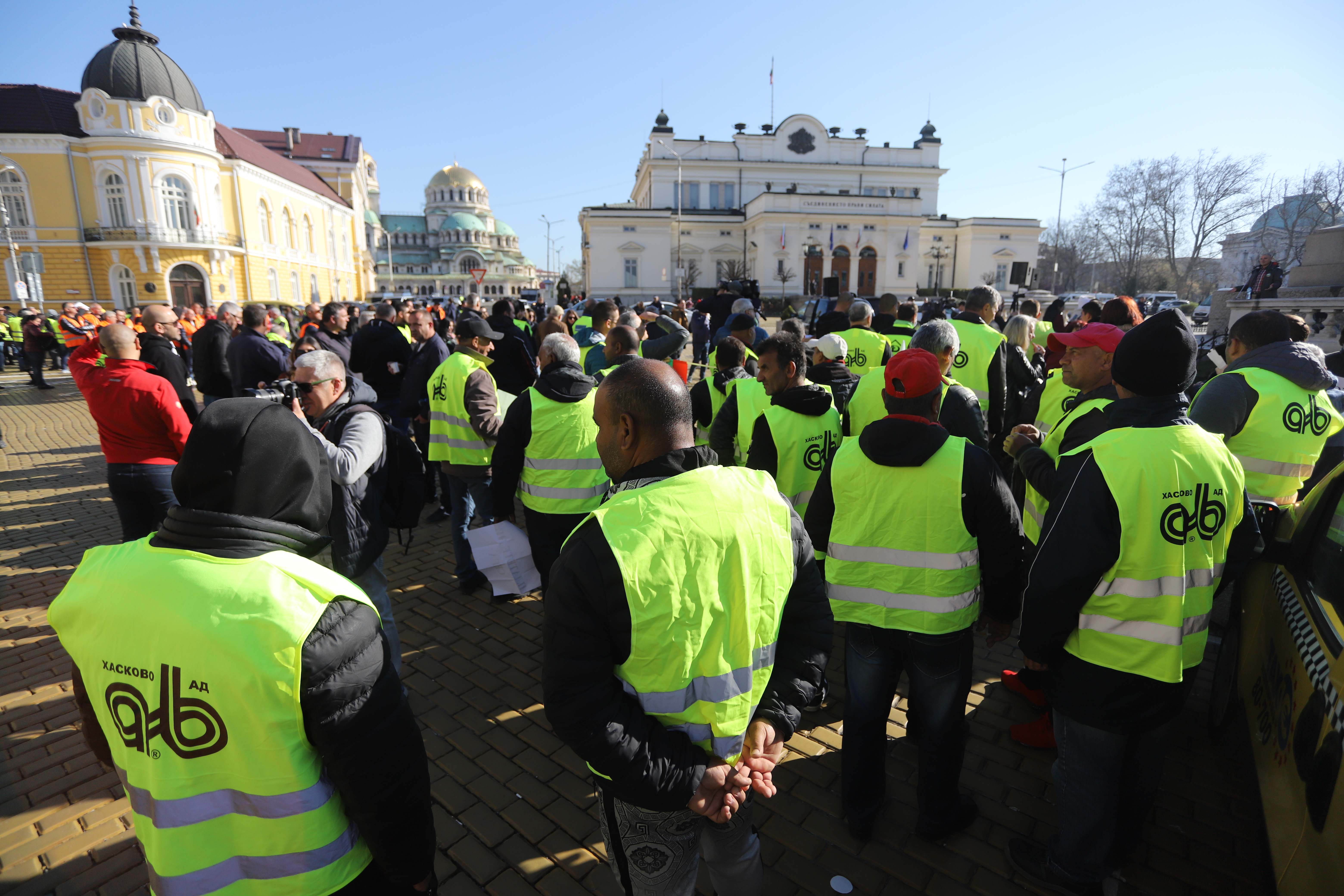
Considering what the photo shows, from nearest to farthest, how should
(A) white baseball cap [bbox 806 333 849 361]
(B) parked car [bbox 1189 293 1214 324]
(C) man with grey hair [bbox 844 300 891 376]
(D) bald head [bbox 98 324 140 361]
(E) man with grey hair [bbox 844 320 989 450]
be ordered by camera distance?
(E) man with grey hair [bbox 844 320 989 450], (D) bald head [bbox 98 324 140 361], (A) white baseball cap [bbox 806 333 849 361], (C) man with grey hair [bbox 844 300 891 376], (B) parked car [bbox 1189 293 1214 324]

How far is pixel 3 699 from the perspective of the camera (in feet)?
13.5

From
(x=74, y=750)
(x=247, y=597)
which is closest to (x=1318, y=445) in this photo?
(x=247, y=597)

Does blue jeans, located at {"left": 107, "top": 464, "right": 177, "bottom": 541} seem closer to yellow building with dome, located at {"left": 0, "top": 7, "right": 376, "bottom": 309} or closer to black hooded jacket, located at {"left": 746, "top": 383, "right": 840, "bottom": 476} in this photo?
black hooded jacket, located at {"left": 746, "top": 383, "right": 840, "bottom": 476}

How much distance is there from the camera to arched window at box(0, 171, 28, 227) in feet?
124

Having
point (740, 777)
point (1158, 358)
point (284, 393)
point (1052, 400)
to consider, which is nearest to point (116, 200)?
point (284, 393)

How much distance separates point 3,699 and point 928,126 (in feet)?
232

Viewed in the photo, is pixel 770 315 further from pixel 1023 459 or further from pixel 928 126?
pixel 1023 459

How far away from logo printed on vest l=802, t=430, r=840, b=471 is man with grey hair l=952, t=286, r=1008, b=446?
2633 millimetres

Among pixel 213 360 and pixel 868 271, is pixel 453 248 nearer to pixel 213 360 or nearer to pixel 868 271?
pixel 868 271

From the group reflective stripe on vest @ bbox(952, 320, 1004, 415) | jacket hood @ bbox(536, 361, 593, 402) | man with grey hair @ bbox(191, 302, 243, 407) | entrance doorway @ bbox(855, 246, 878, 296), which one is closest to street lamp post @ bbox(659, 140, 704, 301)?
entrance doorway @ bbox(855, 246, 878, 296)

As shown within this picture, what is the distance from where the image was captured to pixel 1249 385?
3.65m

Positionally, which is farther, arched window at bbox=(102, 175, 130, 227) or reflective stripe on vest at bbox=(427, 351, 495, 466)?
arched window at bbox=(102, 175, 130, 227)

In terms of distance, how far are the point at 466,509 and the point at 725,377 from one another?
2.50 m

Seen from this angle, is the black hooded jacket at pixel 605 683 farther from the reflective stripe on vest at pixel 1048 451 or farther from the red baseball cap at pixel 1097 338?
the red baseball cap at pixel 1097 338
